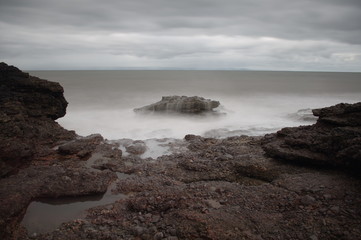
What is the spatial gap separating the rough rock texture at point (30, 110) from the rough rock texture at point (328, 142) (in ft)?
31.8

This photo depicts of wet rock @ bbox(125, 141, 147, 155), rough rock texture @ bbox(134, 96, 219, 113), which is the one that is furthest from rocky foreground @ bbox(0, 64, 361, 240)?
rough rock texture @ bbox(134, 96, 219, 113)

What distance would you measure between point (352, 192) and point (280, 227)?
2748 millimetres

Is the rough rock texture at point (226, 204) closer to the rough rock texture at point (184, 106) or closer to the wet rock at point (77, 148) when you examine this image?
the wet rock at point (77, 148)

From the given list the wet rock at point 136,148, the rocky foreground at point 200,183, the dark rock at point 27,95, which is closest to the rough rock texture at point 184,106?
the dark rock at point 27,95

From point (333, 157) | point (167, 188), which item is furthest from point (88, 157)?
point (333, 157)

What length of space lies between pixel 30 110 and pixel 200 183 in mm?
10037

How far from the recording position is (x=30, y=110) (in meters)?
14.3

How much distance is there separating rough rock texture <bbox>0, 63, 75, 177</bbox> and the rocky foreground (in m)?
0.07

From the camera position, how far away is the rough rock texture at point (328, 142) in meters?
8.91

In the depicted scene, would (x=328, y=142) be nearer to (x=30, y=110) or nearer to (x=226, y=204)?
(x=226, y=204)

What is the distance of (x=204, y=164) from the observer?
10.8 m

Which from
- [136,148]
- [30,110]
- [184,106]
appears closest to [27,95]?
[30,110]

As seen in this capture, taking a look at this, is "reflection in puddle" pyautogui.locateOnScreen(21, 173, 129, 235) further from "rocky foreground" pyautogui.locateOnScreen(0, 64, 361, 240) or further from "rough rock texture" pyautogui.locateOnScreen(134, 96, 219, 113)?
"rough rock texture" pyautogui.locateOnScreen(134, 96, 219, 113)

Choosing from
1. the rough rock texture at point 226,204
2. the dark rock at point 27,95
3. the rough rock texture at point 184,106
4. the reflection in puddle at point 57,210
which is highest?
the dark rock at point 27,95
